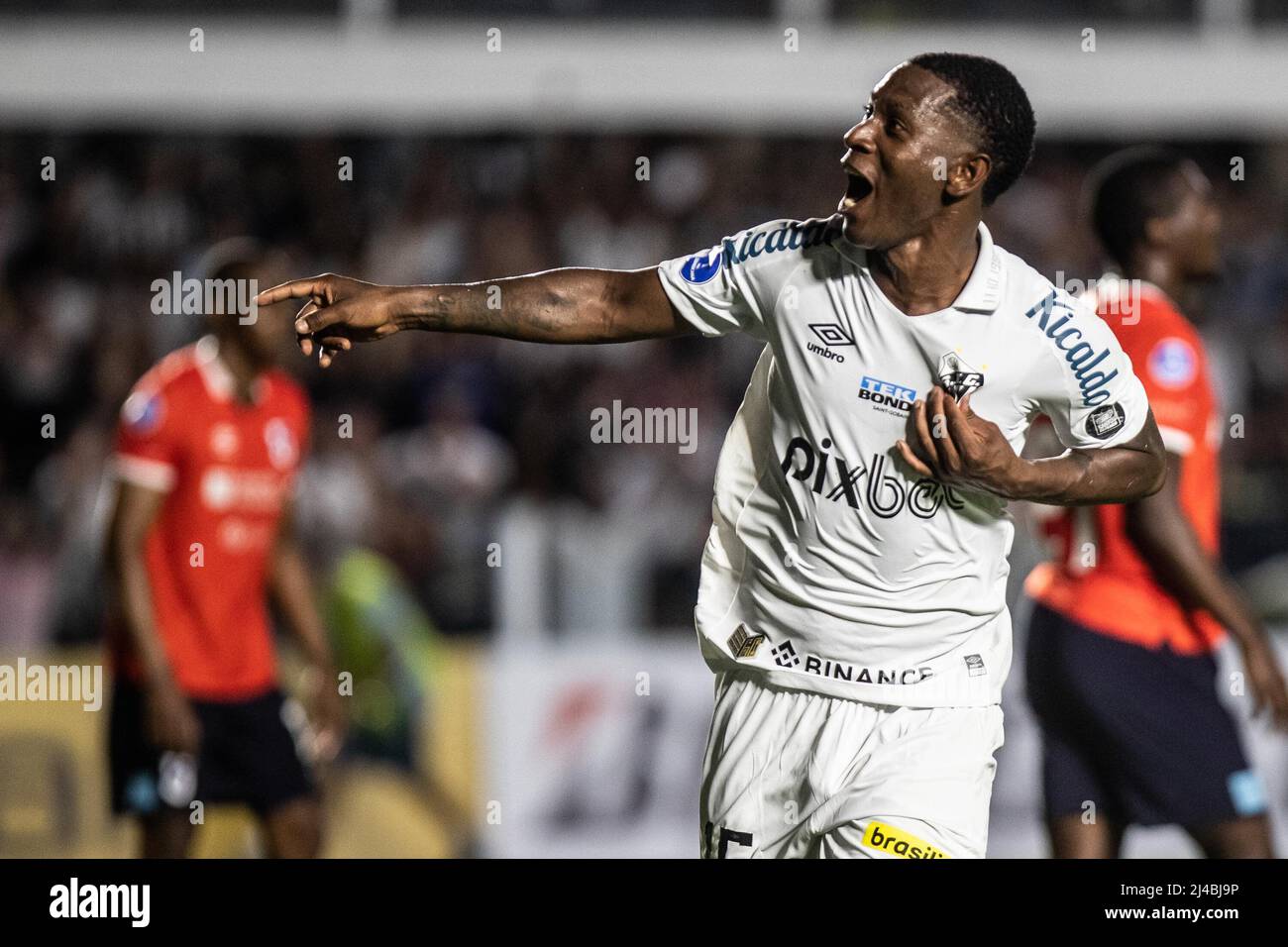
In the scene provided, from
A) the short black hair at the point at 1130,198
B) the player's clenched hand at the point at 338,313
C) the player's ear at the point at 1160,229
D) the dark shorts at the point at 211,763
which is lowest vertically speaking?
the dark shorts at the point at 211,763

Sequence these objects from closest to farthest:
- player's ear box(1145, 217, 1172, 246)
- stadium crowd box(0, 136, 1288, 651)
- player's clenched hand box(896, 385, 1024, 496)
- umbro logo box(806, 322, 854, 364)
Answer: player's clenched hand box(896, 385, 1024, 496) < umbro logo box(806, 322, 854, 364) < player's ear box(1145, 217, 1172, 246) < stadium crowd box(0, 136, 1288, 651)

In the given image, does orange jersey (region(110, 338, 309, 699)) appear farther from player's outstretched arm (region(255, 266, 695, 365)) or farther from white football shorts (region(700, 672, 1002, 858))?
white football shorts (region(700, 672, 1002, 858))

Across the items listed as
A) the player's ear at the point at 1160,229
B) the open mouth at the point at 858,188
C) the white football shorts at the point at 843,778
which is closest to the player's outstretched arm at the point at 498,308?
the open mouth at the point at 858,188

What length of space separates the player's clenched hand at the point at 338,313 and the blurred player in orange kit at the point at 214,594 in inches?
102

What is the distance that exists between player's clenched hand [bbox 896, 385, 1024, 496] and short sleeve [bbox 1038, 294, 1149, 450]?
0.74ft

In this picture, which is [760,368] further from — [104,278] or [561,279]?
[104,278]

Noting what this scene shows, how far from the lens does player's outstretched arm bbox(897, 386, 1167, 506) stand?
3312mm

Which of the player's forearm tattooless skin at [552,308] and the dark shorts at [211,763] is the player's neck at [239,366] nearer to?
the dark shorts at [211,763]

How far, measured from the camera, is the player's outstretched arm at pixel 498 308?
3.51 metres

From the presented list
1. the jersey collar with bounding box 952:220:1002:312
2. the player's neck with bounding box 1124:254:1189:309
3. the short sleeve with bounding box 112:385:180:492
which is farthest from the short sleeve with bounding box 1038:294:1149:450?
the short sleeve with bounding box 112:385:180:492

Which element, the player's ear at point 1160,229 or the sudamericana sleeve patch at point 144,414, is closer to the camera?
the player's ear at point 1160,229

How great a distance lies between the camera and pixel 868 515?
3557 mm

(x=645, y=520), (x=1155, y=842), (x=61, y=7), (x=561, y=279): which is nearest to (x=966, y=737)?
(x=561, y=279)

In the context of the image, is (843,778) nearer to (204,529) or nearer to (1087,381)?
(1087,381)
